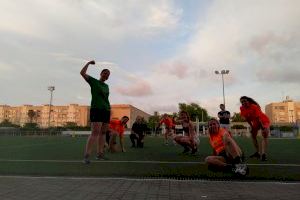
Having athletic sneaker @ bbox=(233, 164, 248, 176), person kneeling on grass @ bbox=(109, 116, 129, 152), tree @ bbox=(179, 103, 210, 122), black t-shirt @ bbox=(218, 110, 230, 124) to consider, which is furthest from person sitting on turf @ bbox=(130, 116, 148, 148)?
tree @ bbox=(179, 103, 210, 122)

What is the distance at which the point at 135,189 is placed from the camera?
5.39 metres

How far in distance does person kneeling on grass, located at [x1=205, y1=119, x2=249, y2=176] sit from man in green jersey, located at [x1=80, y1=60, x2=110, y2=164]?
8.10 feet

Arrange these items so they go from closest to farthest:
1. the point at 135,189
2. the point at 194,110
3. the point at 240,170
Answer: the point at 135,189 → the point at 240,170 → the point at 194,110

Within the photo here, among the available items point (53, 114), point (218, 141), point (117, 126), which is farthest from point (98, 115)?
point (53, 114)

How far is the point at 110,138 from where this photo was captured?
14.1 meters

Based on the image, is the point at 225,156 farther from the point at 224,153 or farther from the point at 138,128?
the point at 138,128

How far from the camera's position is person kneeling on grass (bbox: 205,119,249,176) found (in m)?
6.90

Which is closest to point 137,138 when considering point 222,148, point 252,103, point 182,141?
point 182,141

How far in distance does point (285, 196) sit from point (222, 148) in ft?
7.86

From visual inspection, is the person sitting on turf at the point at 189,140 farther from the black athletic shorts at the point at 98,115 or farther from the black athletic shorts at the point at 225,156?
the black athletic shorts at the point at 225,156

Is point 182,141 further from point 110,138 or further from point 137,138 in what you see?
point 137,138

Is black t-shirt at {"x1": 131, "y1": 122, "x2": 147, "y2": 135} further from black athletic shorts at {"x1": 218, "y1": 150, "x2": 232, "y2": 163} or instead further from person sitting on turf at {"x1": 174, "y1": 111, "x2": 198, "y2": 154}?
black athletic shorts at {"x1": 218, "y1": 150, "x2": 232, "y2": 163}

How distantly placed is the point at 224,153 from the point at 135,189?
2.40 m

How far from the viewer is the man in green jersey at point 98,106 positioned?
8516mm
